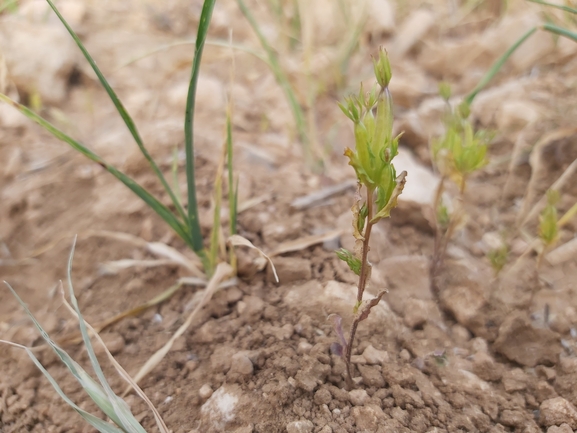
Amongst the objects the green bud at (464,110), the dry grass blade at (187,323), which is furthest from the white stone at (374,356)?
the green bud at (464,110)

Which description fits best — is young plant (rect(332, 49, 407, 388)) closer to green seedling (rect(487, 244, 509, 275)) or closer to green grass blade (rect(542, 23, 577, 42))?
green seedling (rect(487, 244, 509, 275))

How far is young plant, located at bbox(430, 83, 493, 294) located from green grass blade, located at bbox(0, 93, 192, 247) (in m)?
0.55

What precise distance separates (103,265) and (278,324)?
1.55ft

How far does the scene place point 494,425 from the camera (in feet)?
2.51

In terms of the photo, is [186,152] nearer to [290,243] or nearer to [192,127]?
[192,127]

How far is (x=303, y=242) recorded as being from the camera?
1.08 metres

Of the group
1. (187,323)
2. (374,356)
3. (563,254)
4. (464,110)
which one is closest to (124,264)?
(187,323)

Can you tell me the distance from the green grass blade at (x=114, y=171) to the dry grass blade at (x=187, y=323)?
3.8 inches

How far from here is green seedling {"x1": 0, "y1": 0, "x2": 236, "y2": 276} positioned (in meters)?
0.78

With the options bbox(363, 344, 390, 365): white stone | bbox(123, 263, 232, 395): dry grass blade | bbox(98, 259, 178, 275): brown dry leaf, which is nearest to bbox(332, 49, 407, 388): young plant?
bbox(363, 344, 390, 365): white stone

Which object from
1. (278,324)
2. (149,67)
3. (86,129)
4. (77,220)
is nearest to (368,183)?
(278,324)

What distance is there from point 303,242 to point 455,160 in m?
0.38

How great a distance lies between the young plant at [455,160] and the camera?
0.94m

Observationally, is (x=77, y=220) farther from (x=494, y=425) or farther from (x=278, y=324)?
(x=494, y=425)
